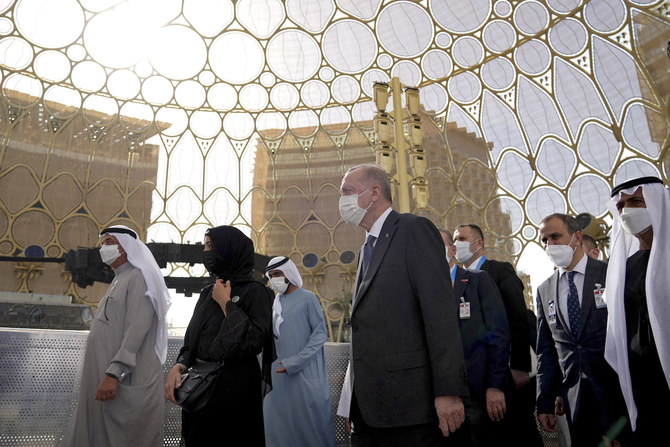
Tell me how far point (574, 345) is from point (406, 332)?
150 centimetres

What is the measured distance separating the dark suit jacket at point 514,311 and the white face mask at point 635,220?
4.10 ft

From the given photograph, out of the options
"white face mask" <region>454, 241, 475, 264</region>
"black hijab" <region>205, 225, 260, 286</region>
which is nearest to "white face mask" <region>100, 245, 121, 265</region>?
"black hijab" <region>205, 225, 260, 286</region>

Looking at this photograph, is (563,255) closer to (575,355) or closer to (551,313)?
(551,313)

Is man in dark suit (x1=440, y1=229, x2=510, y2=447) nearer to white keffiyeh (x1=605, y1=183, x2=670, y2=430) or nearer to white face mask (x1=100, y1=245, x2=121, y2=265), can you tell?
white keffiyeh (x1=605, y1=183, x2=670, y2=430)

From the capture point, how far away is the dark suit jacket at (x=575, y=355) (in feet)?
8.79

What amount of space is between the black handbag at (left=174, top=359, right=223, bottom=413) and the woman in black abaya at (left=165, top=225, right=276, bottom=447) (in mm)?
27

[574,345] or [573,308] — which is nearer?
[574,345]

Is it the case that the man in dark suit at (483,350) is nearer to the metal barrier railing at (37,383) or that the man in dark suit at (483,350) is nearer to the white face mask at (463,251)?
the white face mask at (463,251)

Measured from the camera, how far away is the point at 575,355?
2887 mm

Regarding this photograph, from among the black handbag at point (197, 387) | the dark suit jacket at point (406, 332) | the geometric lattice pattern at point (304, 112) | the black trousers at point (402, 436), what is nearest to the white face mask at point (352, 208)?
the dark suit jacket at point (406, 332)

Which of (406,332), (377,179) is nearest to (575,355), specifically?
→ (406,332)

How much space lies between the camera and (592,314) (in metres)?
2.90

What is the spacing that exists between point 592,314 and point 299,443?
2.26 metres

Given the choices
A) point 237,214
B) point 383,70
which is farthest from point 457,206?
point 237,214
